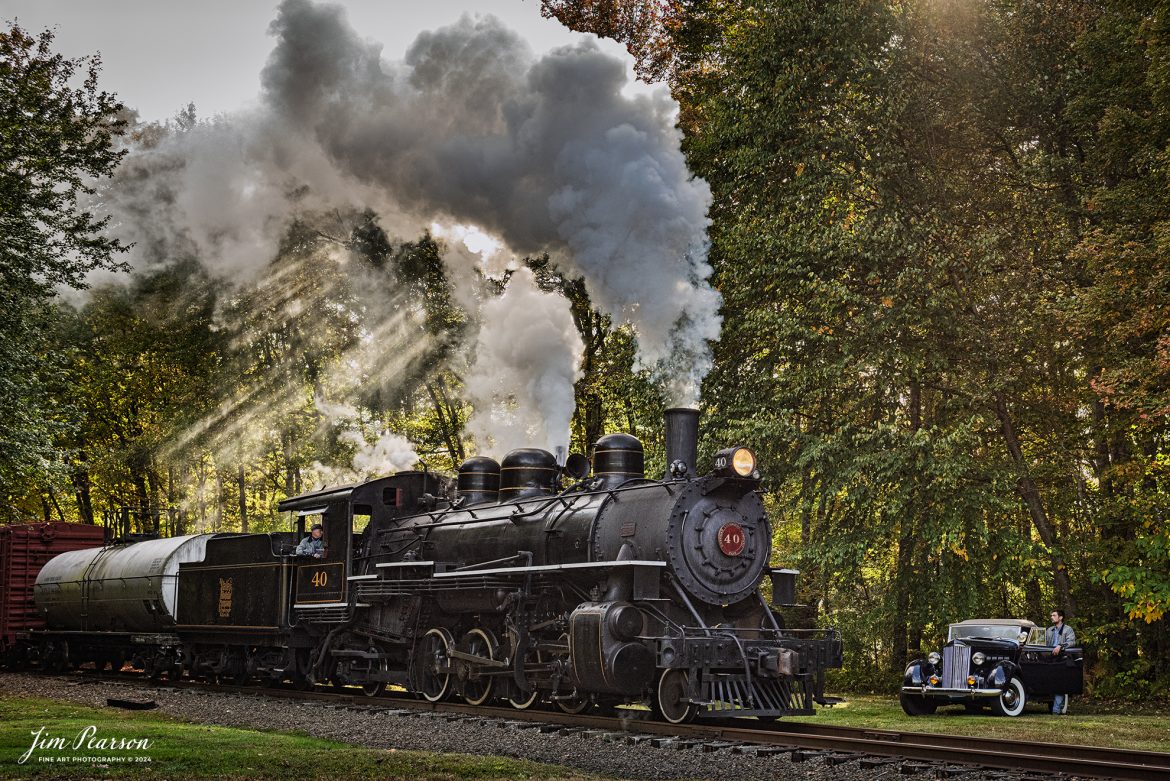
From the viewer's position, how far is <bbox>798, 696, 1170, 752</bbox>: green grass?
11.9 meters

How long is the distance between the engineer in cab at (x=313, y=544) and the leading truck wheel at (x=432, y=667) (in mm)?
2860

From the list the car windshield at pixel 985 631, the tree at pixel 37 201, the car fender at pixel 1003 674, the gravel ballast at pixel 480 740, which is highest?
the tree at pixel 37 201

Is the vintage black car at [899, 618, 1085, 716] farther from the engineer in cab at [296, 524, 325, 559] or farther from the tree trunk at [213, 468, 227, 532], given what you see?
the tree trunk at [213, 468, 227, 532]

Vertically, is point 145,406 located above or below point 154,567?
above

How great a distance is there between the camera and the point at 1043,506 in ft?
66.9

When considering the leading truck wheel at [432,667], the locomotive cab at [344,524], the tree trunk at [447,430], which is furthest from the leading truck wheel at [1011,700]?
the tree trunk at [447,430]

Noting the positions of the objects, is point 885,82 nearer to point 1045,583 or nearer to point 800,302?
point 800,302

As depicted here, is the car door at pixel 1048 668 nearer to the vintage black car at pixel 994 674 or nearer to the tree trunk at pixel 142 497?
the vintage black car at pixel 994 674

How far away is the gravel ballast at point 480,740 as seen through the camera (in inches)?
348

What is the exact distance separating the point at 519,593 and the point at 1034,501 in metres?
10.9

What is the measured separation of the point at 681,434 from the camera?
1277cm

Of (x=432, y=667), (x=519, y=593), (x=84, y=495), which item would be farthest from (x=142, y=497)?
(x=519, y=593)

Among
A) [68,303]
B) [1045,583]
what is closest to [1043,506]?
[1045,583]

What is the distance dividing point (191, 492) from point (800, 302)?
30.5 metres
